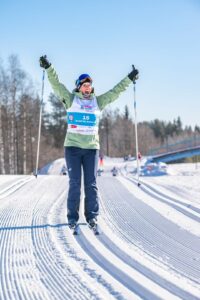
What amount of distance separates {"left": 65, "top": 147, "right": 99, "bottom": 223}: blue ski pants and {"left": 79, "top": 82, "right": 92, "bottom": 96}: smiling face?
687 mm

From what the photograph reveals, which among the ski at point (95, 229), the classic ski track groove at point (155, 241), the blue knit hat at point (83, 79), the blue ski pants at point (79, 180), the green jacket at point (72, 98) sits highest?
the blue knit hat at point (83, 79)

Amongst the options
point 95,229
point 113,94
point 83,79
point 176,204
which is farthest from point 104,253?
point 176,204

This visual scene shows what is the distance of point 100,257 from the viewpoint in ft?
11.3

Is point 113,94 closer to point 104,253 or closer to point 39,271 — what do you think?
point 104,253

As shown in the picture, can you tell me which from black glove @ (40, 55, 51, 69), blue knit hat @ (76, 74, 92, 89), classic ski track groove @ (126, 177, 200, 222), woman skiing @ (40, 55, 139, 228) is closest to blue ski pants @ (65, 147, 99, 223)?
woman skiing @ (40, 55, 139, 228)

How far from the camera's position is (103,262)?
327 centimetres

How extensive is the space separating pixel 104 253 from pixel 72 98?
6.81ft

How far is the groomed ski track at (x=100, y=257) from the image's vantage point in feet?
8.65

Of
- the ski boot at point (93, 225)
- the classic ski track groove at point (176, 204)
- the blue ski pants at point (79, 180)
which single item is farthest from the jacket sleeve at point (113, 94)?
the classic ski track groove at point (176, 204)

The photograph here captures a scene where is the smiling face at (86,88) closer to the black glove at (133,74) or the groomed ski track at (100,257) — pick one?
the black glove at (133,74)

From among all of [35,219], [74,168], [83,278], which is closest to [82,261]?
[83,278]

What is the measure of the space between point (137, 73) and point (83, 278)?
3.51m

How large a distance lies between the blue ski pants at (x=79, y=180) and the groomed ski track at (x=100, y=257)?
0.66 ft

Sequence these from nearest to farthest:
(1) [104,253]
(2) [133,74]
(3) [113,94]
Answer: (1) [104,253] < (3) [113,94] < (2) [133,74]
